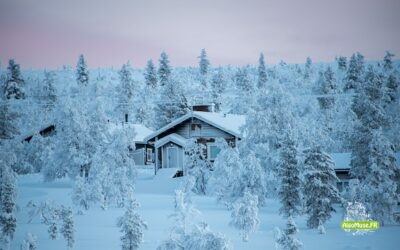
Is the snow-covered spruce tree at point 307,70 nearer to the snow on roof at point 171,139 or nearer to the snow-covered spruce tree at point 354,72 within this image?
the snow-covered spruce tree at point 354,72

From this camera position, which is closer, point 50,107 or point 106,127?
point 106,127

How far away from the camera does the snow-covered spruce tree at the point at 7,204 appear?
20.0 m

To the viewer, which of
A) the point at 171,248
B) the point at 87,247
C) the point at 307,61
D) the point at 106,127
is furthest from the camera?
the point at 307,61

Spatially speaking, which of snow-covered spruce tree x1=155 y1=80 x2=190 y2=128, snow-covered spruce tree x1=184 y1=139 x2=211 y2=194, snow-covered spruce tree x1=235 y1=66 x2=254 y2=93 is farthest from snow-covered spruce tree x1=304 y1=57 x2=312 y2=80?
snow-covered spruce tree x1=184 y1=139 x2=211 y2=194

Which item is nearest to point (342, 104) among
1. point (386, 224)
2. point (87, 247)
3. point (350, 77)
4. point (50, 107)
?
point (350, 77)

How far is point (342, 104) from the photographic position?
81.4 meters

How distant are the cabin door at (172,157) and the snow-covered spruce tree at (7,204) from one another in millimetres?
23938

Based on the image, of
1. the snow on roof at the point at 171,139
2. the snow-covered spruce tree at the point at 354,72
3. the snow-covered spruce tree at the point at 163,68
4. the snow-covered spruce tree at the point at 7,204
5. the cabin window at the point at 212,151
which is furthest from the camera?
the snow-covered spruce tree at the point at 163,68

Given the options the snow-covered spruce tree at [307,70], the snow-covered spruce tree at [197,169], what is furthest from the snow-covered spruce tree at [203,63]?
the snow-covered spruce tree at [197,169]

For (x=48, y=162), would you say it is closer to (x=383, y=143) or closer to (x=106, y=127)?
(x=106, y=127)

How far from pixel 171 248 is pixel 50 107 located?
69861 mm

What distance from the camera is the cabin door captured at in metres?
45.1

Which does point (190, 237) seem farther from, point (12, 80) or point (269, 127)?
point (12, 80)

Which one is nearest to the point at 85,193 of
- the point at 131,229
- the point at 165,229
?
the point at 165,229
